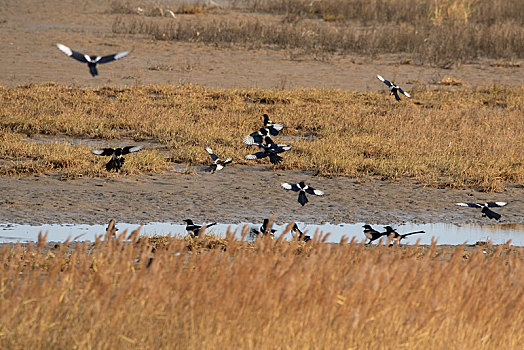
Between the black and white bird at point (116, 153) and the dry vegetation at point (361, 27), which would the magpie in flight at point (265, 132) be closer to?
the black and white bird at point (116, 153)

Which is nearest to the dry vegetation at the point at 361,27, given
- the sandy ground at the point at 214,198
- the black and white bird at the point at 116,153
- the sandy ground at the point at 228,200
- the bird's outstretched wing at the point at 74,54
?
the sandy ground at the point at 214,198

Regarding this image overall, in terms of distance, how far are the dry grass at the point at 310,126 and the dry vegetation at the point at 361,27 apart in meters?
7.32

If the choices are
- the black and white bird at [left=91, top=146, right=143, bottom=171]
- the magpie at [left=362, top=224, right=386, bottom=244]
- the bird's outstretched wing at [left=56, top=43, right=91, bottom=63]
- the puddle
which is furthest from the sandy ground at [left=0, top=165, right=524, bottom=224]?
the bird's outstretched wing at [left=56, top=43, right=91, bottom=63]

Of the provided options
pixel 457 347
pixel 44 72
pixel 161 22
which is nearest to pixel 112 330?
pixel 457 347

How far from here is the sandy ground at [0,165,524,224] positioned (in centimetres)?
903

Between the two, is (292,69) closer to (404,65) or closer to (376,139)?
(404,65)

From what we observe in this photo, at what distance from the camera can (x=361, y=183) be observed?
34.8 ft

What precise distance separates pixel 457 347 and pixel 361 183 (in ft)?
20.3

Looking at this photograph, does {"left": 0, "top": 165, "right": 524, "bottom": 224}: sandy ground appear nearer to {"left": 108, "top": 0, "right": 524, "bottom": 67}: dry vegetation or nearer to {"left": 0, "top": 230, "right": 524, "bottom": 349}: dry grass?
{"left": 0, "top": 230, "right": 524, "bottom": 349}: dry grass

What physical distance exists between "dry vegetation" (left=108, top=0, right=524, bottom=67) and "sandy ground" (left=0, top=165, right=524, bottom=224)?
42.7ft

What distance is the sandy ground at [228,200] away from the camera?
903cm

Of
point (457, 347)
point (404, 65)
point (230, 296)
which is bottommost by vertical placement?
point (404, 65)

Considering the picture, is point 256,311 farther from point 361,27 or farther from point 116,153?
point 361,27

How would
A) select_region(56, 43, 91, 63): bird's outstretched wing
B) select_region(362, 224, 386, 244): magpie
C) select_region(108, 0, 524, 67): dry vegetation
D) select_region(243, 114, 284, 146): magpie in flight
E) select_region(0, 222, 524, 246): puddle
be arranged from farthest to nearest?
select_region(108, 0, 524, 67): dry vegetation, select_region(0, 222, 524, 246): puddle, select_region(243, 114, 284, 146): magpie in flight, select_region(362, 224, 386, 244): magpie, select_region(56, 43, 91, 63): bird's outstretched wing
